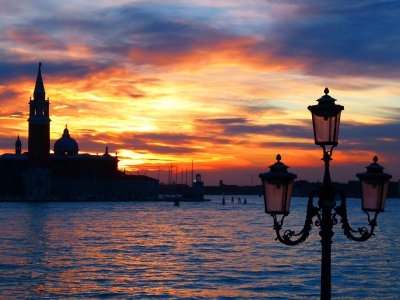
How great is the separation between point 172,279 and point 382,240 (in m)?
30.1

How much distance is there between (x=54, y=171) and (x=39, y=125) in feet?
42.0

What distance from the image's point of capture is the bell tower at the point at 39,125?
132750 mm

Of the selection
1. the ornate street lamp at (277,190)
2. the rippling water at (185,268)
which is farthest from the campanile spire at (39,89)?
the ornate street lamp at (277,190)

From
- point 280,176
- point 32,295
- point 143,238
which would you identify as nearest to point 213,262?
point 32,295

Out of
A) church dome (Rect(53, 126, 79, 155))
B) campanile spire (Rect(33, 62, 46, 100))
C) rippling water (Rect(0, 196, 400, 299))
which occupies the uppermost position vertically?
campanile spire (Rect(33, 62, 46, 100))

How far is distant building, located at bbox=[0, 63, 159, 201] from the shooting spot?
439 feet

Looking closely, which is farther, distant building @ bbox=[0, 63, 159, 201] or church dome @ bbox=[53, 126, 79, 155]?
church dome @ bbox=[53, 126, 79, 155]

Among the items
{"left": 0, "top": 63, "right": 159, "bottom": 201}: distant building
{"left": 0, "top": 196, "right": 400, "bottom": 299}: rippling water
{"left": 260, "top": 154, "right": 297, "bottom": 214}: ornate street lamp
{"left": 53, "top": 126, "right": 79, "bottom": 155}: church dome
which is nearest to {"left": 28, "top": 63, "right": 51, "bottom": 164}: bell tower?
{"left": 0, "top": 63, "right": 159, "bottom": 201}: distant building

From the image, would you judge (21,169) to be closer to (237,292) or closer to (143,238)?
(143,238)

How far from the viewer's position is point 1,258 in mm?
35781

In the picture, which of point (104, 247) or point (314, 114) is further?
point (104, 247)

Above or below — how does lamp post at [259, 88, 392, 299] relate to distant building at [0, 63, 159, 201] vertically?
below

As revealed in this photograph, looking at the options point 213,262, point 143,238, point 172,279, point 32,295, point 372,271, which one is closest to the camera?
point 32,295

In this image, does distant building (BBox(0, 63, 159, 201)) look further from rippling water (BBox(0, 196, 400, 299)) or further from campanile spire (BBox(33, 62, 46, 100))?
rippling water (BBox(0, 196, 400, 299))
